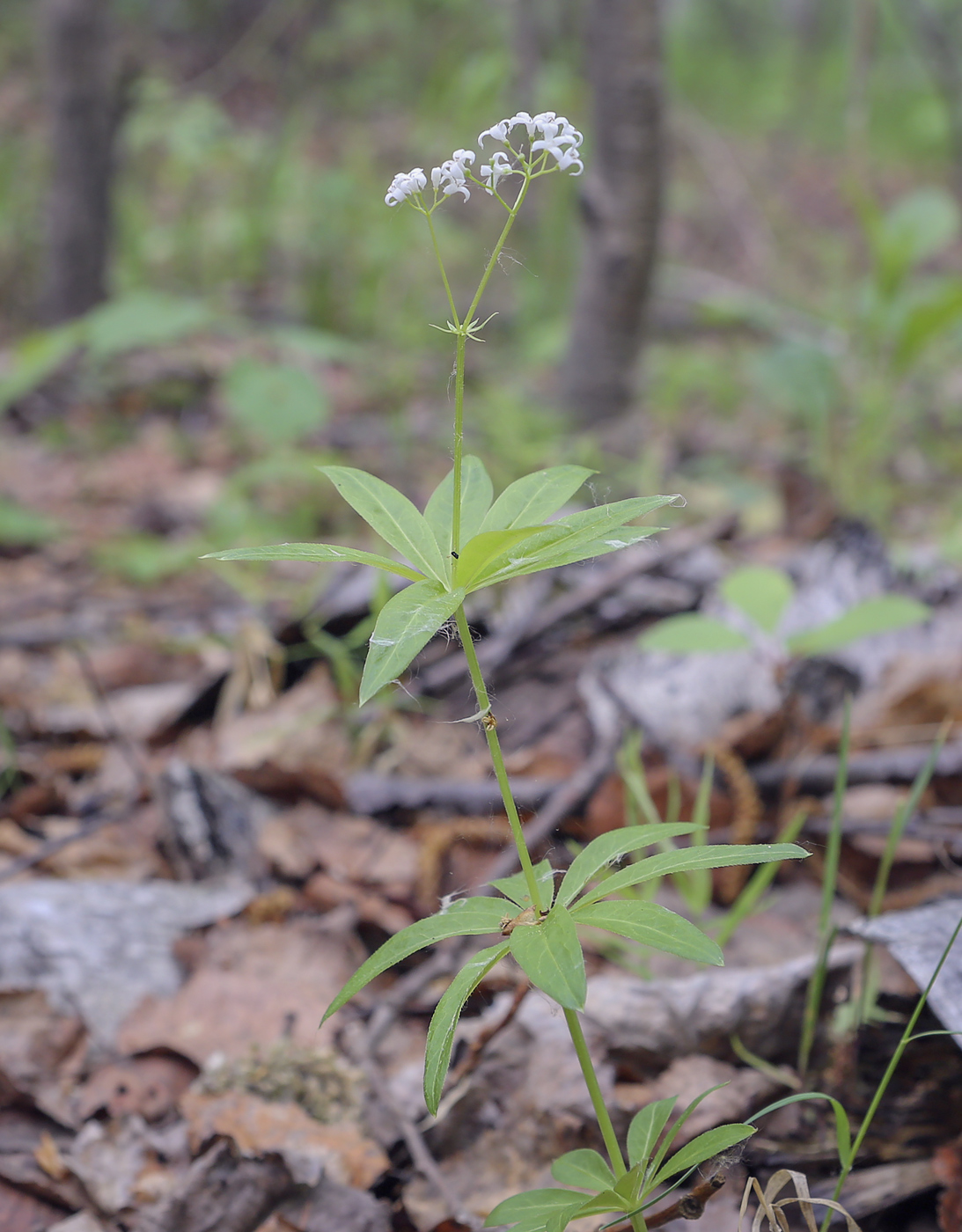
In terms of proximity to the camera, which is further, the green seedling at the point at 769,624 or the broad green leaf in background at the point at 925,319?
the broad green leaf in background at the point at 925,319

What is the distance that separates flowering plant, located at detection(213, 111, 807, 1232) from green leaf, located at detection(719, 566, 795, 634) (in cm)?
84

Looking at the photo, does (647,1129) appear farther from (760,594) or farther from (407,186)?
(760,594)

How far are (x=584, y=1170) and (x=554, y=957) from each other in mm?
277

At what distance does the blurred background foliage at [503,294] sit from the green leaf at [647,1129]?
0.81 meters

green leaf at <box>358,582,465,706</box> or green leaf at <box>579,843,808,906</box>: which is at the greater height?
green leaf at <box>358,582,465,706</box>

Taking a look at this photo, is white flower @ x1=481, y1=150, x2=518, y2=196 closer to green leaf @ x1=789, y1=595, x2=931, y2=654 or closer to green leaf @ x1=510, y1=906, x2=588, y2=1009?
green leaf @ x1=510, y1=906, x2=588, y2=1009

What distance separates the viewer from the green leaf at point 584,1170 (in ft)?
2.72

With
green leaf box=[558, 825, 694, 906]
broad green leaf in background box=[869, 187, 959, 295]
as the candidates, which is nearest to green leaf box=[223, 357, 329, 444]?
broad green leaf in background box=[869, 187, 959, 295]

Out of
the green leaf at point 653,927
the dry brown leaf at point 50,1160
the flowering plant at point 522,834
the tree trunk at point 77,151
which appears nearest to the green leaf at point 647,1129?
the flowering plant at point 522,834

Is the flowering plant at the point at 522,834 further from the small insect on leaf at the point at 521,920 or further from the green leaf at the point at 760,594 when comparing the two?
the green leaf at the point at 760,594

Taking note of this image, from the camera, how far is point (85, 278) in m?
4.94

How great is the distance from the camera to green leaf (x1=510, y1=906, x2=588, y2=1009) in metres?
0.67

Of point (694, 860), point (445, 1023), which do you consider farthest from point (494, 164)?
point (445, 1023)

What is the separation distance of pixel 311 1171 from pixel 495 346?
5191 mm
